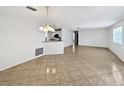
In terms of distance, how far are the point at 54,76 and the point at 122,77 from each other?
2.34 m

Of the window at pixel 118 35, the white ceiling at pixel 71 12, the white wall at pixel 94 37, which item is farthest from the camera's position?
the white wall at pixel 94 37

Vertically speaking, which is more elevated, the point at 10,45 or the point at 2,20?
the point at 2,20

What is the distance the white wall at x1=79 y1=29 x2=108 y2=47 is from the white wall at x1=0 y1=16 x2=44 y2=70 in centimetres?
764

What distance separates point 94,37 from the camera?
13.7 meters

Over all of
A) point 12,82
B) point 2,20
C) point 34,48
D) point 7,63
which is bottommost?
point 12,82

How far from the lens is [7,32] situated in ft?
16.6

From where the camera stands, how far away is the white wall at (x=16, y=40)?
490 cm

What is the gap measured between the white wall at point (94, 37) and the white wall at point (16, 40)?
7.64 metres

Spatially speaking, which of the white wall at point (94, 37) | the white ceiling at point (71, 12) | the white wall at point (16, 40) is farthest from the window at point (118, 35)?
the white wall at point (16, 40)

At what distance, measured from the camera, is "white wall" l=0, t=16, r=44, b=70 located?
490cm

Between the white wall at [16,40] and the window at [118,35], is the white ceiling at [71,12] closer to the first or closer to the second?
the white wall at [16,40]
